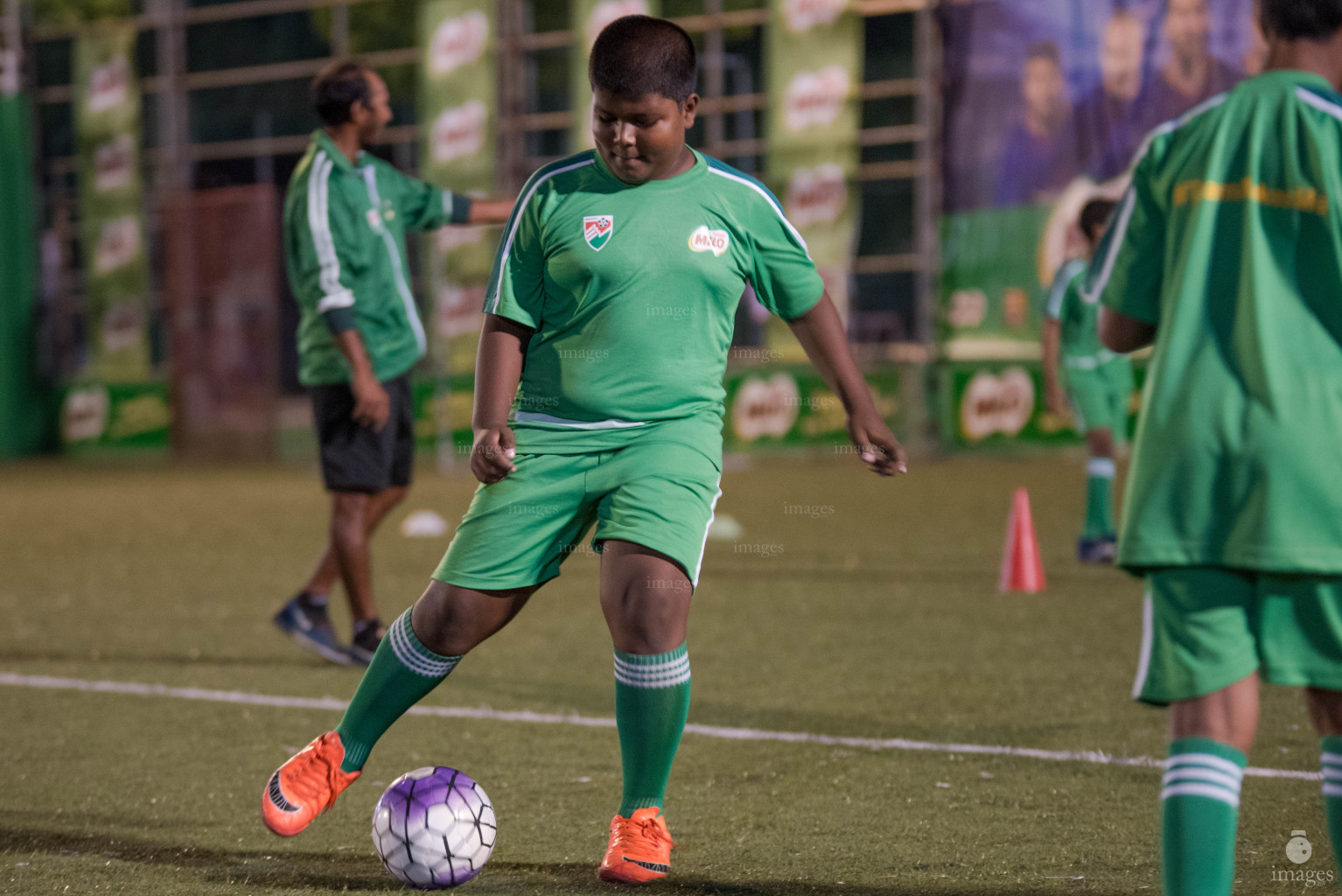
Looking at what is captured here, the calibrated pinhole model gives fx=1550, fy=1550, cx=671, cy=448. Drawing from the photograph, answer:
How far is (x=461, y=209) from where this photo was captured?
20.1 ft

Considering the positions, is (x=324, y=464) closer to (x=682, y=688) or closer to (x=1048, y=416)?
(x=682, y=688)

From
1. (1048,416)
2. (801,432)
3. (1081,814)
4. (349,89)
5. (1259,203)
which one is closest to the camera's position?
(1259,203)

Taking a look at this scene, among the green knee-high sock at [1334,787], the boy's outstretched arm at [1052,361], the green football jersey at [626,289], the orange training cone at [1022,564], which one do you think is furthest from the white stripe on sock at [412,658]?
the boy's outstretched arm at [1052,361]

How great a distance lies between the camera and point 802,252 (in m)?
3.66

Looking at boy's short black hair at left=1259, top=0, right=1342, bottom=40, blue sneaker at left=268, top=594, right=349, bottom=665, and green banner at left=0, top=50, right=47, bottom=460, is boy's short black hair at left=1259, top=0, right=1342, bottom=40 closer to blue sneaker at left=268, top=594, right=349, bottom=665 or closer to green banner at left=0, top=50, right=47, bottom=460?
blue sneaker at left=268, top=594, right=349, bottom=665

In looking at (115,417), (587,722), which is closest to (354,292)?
(587,722)

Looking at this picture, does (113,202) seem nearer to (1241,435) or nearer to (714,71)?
(714,71)

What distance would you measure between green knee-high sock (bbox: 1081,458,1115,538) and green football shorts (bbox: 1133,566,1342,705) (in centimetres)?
671

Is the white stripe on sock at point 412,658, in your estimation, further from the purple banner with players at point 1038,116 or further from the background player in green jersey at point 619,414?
the purple banner with players at point 1038,116

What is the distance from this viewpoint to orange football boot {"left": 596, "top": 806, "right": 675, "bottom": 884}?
133 inches

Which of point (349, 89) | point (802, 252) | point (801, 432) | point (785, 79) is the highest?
point (785, 79)

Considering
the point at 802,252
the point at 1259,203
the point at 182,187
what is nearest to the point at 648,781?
the point at 802,252

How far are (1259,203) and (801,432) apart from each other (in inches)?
651

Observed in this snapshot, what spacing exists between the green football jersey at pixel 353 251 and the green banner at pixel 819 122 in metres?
12.4
